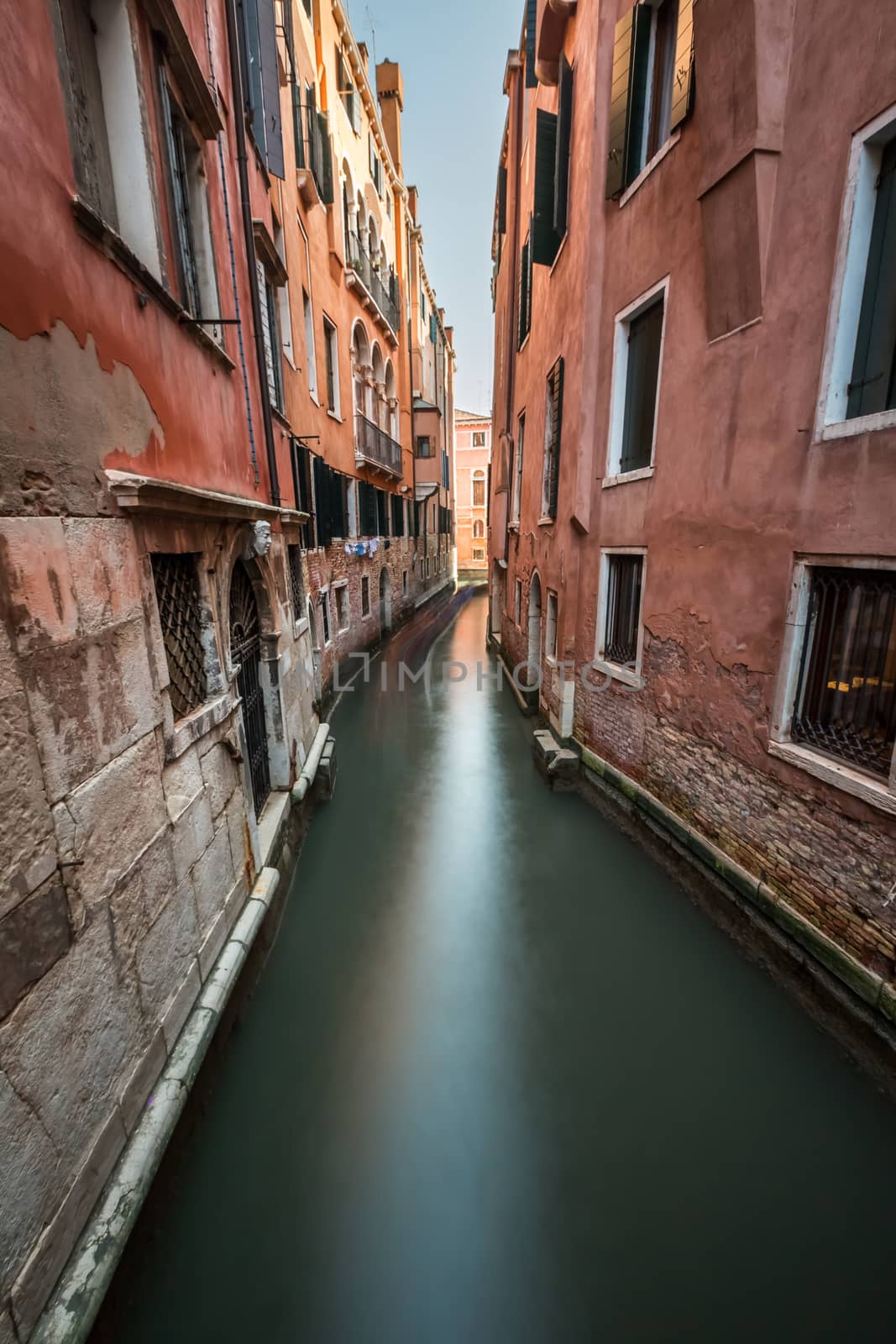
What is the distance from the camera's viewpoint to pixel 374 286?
39.2 ft

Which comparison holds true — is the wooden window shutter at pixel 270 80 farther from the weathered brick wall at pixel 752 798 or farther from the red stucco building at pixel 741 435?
the weathered brick wall at pixel 752 798

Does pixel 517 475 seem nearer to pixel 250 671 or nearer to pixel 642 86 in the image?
pixel 642 86

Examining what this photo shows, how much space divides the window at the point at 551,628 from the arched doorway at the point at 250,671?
13.3ft

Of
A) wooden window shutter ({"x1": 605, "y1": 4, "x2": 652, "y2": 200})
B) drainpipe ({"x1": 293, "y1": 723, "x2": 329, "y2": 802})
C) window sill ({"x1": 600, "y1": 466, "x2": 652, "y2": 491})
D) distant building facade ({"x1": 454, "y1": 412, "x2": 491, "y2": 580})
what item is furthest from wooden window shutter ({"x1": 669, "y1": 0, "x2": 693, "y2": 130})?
distant building facade ({"x1": 454, "y1": 412, "x2": 491, "y2": 580})

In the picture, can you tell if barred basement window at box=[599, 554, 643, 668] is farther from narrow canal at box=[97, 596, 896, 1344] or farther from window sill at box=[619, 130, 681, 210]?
window sill at box=[619, 130, 681, 210]

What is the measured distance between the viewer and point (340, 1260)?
98.5 inches

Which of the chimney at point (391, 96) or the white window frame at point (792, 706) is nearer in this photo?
the white window frame at point (792, 706)

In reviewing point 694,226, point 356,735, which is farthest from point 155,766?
point 356,735

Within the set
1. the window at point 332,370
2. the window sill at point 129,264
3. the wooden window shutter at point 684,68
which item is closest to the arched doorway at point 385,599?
the window at point 332,370

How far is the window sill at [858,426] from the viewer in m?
2.93

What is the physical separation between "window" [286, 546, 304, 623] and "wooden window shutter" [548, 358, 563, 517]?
11.3 ft

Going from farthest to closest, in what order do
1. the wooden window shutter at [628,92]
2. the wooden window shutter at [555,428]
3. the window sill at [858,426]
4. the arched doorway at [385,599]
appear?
the arched doorway at [385,599] → the wooden window shutter at [555,428] → the wooden window shutter at [628,92] → the window sill at [858,426]

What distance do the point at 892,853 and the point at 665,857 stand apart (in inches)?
87.9

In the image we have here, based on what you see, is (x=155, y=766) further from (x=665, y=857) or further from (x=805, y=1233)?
(x=665, y=857)
